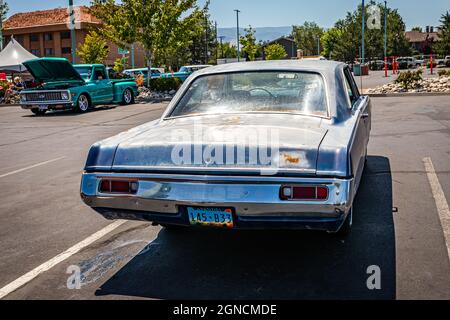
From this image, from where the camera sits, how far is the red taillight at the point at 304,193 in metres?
3.19

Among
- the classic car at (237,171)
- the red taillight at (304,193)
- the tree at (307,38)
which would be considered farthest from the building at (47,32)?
the red taillight at (304,193)

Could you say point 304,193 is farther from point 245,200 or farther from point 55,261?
point 55,261

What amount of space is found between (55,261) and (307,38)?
11663 cm

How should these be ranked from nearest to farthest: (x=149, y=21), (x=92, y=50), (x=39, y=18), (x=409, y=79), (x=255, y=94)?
1. (x=255, y=94)
2. (x=409, y=79)
3. (x=149, y=21)
4. (x=92, y=50)
5. (x=39, y=18)

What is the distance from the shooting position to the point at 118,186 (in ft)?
11.8

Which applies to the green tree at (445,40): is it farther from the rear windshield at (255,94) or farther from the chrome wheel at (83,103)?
the rear windshield at (255,94)

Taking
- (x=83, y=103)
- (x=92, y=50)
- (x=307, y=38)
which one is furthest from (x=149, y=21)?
(x=307, y=38)

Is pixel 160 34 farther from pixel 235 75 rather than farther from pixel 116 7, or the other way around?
pixel 235 75

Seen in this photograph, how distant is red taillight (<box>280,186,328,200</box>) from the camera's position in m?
3.19

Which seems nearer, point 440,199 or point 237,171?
point 237,171

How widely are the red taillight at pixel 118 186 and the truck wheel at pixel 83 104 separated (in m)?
15.1

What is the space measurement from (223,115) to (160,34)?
21213mm

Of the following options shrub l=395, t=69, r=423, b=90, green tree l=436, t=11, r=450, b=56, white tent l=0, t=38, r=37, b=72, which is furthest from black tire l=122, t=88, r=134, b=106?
green tree l=436, t=11, r=450, b=56

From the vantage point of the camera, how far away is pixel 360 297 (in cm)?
319
